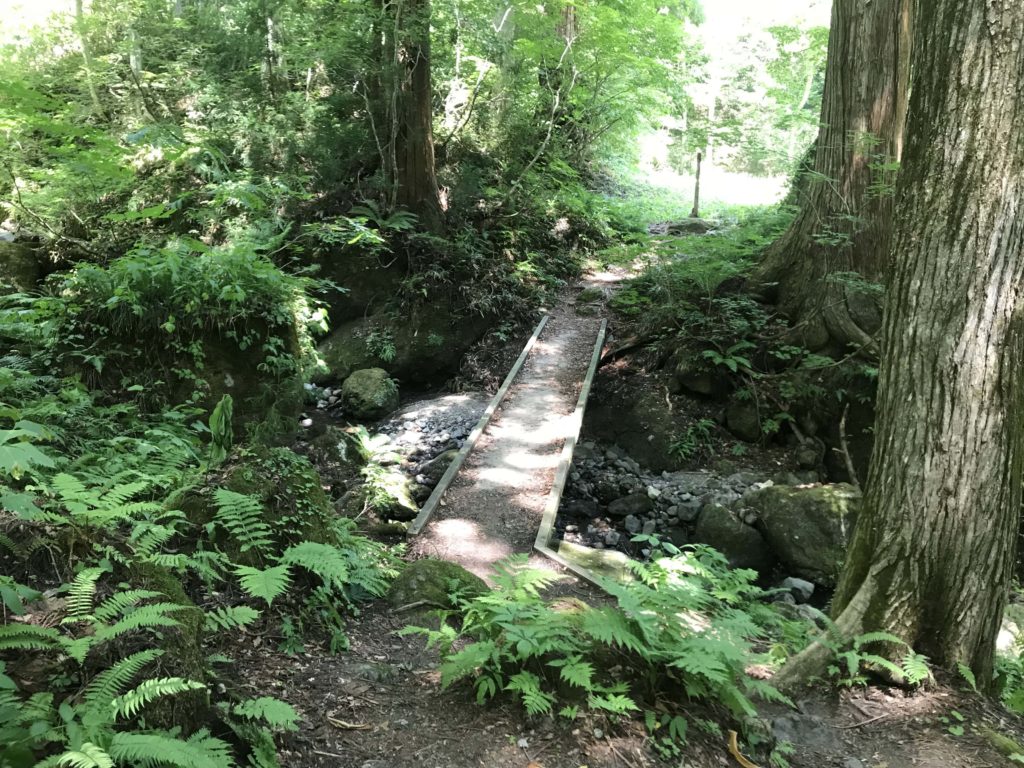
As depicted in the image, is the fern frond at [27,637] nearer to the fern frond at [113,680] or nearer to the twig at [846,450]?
the fern frond at [113,680]

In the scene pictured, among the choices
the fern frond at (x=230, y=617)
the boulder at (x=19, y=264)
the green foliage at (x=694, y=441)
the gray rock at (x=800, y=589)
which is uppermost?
the boulder at (x=19, y=264)

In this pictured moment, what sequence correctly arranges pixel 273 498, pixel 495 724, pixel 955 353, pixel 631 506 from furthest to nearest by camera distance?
pixel 631 506 → pixel 273 498 → pixel 955 353 → pixel 495 724

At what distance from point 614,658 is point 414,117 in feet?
34.7

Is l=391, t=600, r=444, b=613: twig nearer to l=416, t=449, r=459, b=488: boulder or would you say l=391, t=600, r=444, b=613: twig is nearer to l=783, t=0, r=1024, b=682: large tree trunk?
l=783, t=0, r=1024, b=682: large tree trunk

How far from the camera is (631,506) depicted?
790 centimetres

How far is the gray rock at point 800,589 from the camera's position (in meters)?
6.54

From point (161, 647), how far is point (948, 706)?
391cm

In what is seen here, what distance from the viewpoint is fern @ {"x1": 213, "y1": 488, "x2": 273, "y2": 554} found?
3244 millimetres

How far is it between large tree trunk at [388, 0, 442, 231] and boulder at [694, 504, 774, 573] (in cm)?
780

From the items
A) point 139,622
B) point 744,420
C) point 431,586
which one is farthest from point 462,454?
point 139,622

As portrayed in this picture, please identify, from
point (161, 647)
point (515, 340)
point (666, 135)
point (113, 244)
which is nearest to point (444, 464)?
point (515, 340)

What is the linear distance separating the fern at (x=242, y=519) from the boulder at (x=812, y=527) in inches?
225

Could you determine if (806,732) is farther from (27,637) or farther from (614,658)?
(27,637)

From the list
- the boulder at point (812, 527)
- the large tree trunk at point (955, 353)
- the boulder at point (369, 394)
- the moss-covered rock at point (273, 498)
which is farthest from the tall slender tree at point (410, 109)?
the large tree trunk at point (955, 353)
